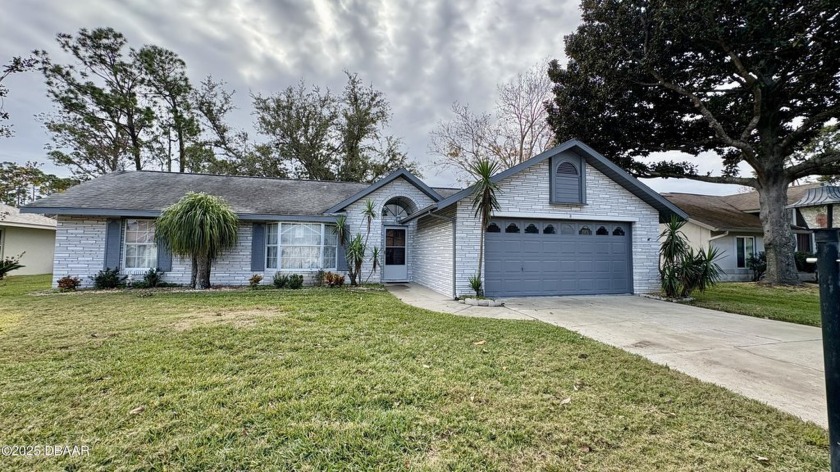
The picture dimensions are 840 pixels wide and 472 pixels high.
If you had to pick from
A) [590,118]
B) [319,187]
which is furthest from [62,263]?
[590,118]

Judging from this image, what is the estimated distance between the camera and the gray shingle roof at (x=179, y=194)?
10273mm

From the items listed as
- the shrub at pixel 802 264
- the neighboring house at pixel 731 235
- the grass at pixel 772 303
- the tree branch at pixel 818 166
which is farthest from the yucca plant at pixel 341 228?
the shrub at pixel 802 264

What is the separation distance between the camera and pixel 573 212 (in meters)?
9.95

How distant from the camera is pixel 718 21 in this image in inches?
467

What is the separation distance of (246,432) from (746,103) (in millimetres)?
20539

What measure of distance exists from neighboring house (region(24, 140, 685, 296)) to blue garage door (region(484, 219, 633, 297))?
→ 3 cm

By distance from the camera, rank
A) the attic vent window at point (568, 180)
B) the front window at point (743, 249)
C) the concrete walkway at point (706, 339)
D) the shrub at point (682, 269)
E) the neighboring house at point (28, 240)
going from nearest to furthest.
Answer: the concrete walkway at point (706, 339) → the shrub at point (682, 269) → the attic vent window at point (568, 180) → the neighboring house at point (28, 240) → the front window at point (743, 249)

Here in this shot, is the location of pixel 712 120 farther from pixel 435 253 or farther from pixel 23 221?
pixel 23 221

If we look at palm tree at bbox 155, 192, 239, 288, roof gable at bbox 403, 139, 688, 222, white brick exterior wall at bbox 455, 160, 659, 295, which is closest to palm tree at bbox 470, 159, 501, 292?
roof gable at bbox 403, 139, 688, 222

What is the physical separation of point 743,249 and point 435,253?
53.1 feet

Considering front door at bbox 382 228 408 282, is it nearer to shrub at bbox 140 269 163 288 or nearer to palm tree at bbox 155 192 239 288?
palm tree at bbox 155 192 239 288

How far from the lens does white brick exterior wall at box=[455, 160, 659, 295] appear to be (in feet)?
30.1

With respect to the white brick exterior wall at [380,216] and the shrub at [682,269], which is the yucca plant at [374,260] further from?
the shrub at [682,269]

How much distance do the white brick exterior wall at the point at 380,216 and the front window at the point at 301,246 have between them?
0.93 metres
